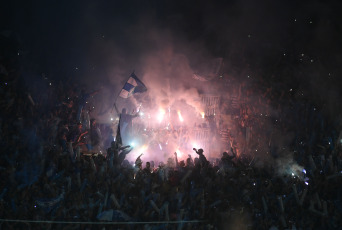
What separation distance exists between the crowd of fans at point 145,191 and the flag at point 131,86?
3.98m

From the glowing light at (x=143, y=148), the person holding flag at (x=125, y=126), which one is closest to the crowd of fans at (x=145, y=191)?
the person holding flag at (x=125, y=126)

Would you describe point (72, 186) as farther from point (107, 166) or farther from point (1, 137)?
point (1, 137)

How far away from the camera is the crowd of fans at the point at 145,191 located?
4820mm

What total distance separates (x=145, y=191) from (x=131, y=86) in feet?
20.1

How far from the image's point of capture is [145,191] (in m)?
5.11

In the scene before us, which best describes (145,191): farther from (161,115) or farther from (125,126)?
(161,115)

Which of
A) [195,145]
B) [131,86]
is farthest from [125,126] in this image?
[195,145]

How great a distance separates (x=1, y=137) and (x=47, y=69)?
11.4 feet

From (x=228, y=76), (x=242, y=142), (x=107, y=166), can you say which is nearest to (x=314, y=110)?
(x=242, y=142)

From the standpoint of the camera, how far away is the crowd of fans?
15.8 ft

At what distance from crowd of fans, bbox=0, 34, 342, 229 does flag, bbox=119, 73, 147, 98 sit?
3.98 metres

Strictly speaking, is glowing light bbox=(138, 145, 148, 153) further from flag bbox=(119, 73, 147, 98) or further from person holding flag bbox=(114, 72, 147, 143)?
flag bbox=(119, 73, 147, 98)

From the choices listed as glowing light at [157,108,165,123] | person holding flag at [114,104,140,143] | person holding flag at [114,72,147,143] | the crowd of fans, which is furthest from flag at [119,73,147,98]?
the crowd of fans

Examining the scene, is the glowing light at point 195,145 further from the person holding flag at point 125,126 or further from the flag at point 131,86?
→ the flag at point 131,86
